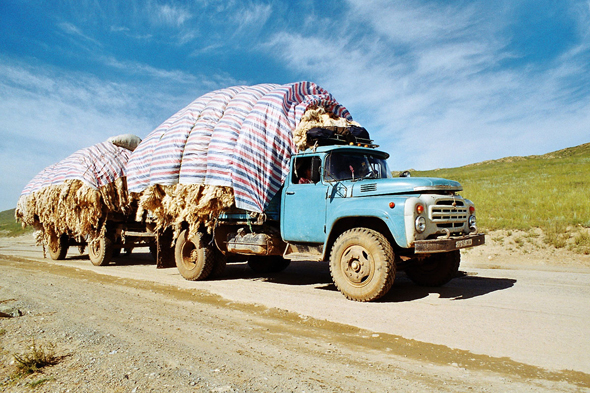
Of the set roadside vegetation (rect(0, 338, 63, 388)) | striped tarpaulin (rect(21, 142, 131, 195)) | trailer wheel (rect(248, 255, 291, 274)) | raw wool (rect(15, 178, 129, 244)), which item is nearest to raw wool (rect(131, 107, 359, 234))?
trailer wheel (rect(248, 255, 291, 274))

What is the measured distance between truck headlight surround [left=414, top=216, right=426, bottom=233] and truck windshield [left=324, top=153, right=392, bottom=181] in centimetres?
155

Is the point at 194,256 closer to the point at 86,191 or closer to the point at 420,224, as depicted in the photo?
the point at 86,191

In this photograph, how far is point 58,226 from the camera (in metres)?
13.2

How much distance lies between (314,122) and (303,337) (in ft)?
15.3

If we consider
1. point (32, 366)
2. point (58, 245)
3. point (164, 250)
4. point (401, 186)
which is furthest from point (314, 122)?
point (58, 245)

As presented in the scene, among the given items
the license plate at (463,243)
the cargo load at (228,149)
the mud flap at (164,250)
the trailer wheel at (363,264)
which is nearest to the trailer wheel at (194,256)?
the cargo load at (228,149)

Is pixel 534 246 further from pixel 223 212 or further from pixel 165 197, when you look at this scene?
pixel 165 197

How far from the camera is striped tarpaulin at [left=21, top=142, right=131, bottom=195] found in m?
11.7

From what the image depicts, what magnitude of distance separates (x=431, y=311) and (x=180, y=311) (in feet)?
12.2

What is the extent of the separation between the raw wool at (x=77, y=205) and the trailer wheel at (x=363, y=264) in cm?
806

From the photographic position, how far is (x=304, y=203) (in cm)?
719

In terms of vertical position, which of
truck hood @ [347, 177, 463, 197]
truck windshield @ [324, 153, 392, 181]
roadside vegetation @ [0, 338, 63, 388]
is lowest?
roadside vegetation @ [0, 338, 63, 388]

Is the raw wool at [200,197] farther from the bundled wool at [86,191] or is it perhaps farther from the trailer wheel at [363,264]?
the bundled wool at [86,191]

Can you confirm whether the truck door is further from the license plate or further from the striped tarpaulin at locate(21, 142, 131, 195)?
the striped tarpaulin at locate(21, 142, 131, 195)
